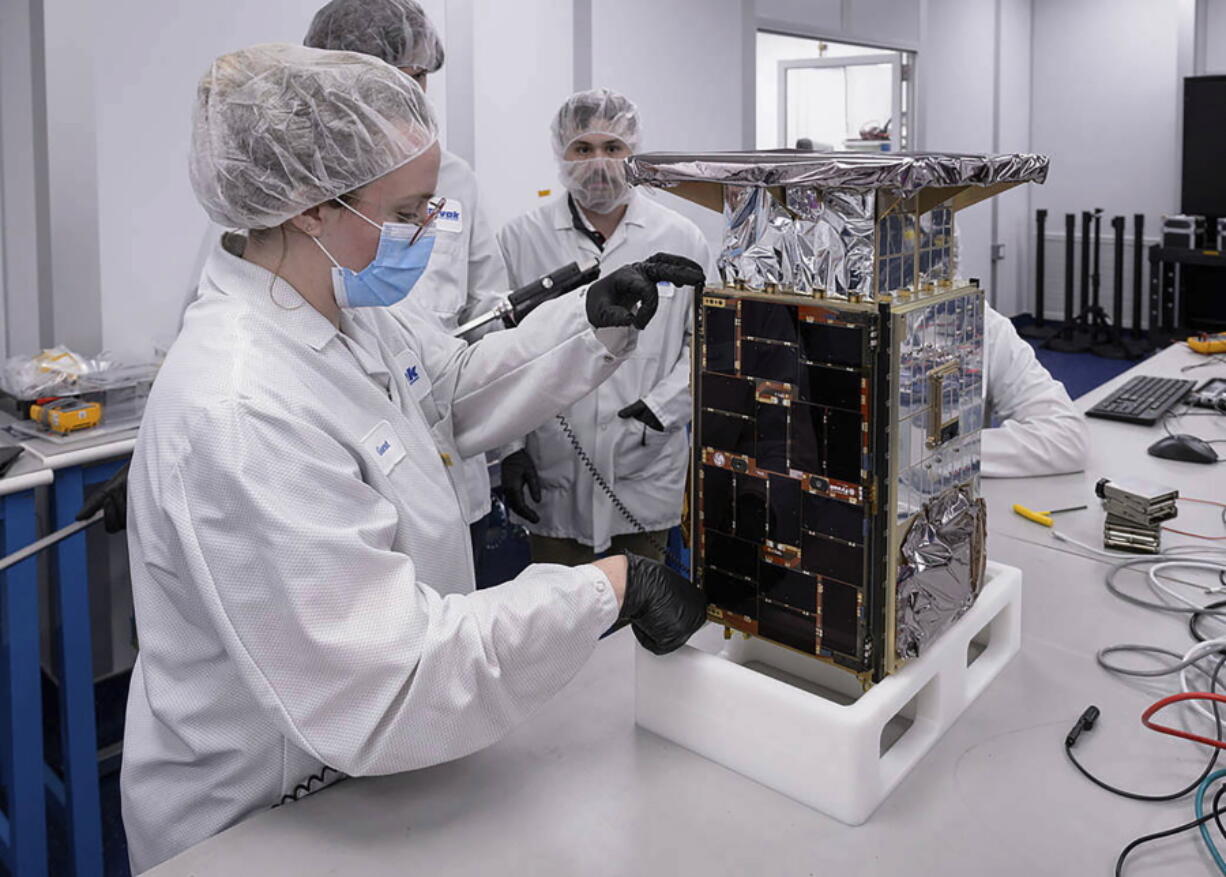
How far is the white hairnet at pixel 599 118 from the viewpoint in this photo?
7.82ft

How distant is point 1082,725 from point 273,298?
100 cm

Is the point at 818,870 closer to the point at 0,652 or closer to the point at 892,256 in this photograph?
the point at 892,256

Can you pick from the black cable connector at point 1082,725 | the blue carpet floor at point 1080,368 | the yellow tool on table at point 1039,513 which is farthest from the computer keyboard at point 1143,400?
the blue carpet floor at point 1080,368

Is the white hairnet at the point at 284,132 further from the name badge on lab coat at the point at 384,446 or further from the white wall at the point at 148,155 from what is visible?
the white wall at the point at 148,155

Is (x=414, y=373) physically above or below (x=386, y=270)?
below

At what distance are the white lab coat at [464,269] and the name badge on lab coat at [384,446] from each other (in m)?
1.08

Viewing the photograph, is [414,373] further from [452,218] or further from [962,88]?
[962,88]

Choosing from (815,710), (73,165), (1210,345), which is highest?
(73,165)

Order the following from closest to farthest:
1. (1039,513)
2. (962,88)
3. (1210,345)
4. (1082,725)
Answer: (1082,725) < (1039,513) < (1210,345) < (962,88)

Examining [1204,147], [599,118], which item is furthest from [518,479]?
[1204,147]

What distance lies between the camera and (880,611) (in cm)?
99

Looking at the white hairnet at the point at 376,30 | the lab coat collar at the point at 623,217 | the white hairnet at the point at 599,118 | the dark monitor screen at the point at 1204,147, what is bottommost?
the lab coat collar at the point at 623,217

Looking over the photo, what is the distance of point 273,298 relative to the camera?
1.04 m

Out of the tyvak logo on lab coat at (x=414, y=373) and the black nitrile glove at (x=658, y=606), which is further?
the tyvak logo on lab coat at (x=414, y=373)
